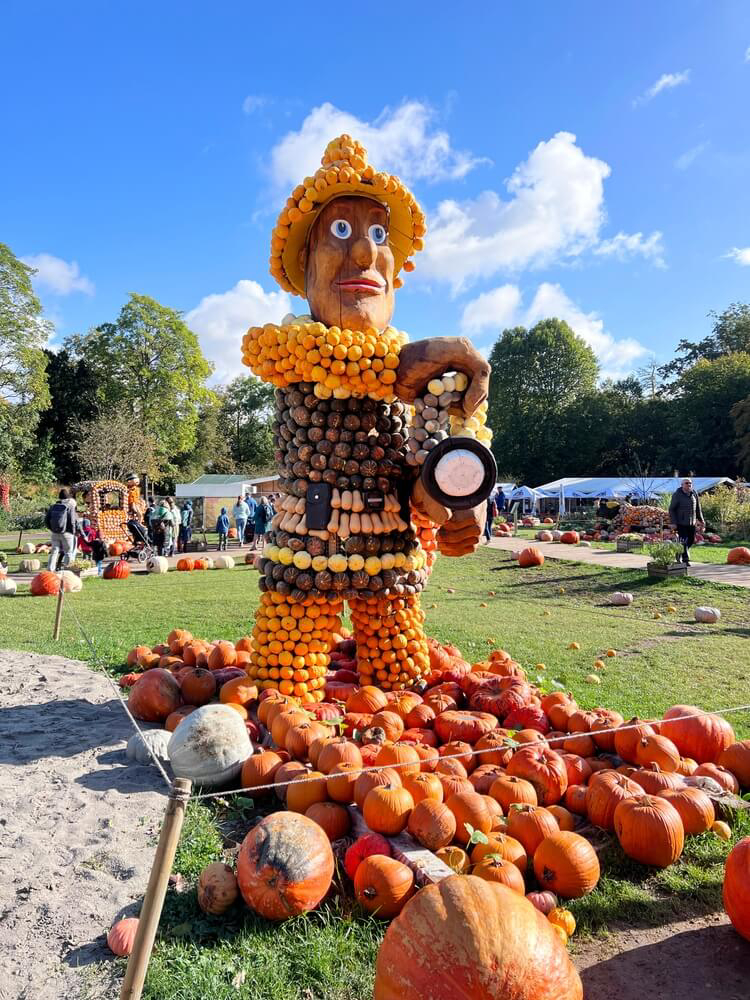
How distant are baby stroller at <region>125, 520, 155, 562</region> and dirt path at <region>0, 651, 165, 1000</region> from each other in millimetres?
12449

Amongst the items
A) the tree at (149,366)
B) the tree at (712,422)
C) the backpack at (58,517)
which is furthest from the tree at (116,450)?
the tree at (712,422)

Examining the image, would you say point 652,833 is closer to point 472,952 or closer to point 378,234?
point 472,952

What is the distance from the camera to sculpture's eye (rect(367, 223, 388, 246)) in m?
4.75

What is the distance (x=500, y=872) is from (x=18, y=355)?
34.7 metres

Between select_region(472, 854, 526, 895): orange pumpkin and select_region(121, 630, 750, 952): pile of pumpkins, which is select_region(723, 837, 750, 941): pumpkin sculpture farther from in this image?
select_region(472, 854, 526, 895): orange pumpkin

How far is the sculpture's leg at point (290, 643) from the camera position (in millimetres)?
4559

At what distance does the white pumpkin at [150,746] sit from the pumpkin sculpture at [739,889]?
296 cm

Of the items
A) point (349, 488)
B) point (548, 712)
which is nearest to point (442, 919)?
point (548, 712)

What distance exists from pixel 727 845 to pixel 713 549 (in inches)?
651

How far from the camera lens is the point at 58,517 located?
12.4 m

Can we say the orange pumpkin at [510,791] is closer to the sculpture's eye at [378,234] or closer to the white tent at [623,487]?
the sculpture's eye at [378,234]

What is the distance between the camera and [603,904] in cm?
270

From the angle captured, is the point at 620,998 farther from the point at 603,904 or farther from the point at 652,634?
the point at 652,634

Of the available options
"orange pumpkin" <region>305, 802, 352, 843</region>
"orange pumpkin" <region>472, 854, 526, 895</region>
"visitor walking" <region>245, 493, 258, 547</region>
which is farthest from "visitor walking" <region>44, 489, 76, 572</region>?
"orange pumpkin" <region>472, 854, 526, 895</region>
